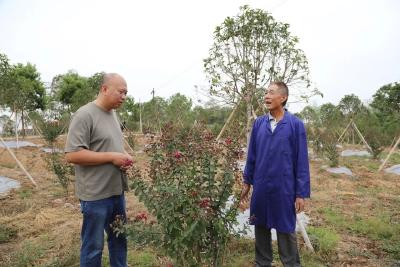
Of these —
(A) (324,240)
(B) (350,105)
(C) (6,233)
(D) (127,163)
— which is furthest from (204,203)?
(B) (350,105)

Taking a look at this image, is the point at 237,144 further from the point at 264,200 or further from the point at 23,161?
the point at 23,161

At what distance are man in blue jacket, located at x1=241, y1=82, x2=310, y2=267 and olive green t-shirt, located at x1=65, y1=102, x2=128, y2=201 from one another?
1.19 meters

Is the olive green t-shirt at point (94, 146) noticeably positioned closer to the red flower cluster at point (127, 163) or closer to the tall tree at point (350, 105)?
the red flower cluster at point (127, 163)

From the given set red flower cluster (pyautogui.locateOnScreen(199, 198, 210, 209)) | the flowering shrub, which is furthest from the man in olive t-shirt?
red flower cluster (pyautogui.locateOnScreen(199, 198, 210, 209))

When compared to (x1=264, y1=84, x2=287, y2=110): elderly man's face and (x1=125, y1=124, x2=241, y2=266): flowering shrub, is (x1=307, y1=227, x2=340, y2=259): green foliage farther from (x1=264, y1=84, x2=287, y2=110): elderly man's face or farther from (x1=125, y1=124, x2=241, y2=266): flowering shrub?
(x1=264, y1=84, x2=287, y2=110): elderly man's face

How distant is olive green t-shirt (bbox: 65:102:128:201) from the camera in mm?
2699

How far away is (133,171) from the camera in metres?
2.68

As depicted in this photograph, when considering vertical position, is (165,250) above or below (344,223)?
above

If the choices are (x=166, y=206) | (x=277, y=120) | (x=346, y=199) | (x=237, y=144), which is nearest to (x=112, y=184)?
(x=166, y=206)

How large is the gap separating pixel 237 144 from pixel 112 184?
3.45ft

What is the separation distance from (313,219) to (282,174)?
3.09m

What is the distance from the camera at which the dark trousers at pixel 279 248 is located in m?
3.17

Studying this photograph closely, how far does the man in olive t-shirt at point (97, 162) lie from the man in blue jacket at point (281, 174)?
1.18 meters

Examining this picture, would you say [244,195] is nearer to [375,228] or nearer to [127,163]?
[127,163]
